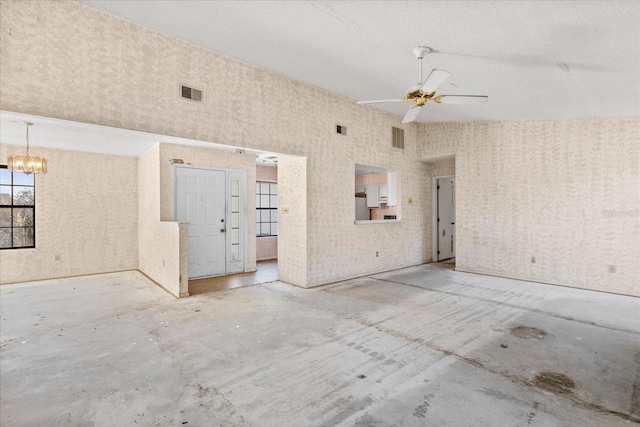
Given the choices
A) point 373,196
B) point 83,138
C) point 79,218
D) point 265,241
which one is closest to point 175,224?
point 83,138

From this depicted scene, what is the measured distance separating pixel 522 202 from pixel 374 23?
477cm

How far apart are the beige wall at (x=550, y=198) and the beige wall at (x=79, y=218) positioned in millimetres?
7178

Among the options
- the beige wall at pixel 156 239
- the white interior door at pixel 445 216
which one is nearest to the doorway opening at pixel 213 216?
the beige wall at pixel 156 239

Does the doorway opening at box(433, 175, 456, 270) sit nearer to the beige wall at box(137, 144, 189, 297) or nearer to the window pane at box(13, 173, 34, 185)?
the beige wall at box(137, 144, 189, 297)

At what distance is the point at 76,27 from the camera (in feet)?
10.5

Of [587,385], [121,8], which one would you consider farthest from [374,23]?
[587,385]

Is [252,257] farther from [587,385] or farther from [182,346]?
[587,385]

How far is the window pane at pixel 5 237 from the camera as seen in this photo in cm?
568

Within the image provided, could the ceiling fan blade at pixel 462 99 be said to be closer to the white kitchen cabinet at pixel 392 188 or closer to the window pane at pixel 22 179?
the white kitchen cabinet at pixel 392 188

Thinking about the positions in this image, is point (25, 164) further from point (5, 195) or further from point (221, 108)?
point (221, 108)

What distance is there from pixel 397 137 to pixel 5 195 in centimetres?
783

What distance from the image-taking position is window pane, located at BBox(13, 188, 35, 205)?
19.1 feet

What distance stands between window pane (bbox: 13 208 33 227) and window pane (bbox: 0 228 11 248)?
6.0 inches

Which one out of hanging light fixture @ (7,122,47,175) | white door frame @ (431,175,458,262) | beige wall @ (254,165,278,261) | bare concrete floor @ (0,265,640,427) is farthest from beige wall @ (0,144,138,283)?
white door frame @ (431,175,458,262)
